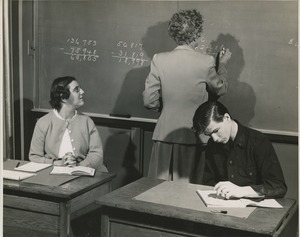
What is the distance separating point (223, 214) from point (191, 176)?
3.57ft

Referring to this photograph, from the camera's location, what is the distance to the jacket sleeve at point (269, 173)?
7.58 ft

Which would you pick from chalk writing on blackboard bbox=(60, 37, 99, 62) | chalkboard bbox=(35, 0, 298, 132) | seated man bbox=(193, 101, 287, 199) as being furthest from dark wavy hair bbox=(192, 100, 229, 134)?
chalk writing on blackboard bbox=(60, 37, 99, 62)

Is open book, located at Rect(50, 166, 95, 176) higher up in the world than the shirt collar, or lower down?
lower down

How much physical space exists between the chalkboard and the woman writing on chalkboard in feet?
1.86

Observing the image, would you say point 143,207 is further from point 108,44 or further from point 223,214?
point 108,44

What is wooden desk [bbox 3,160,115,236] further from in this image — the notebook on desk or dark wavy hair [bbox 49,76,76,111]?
dark wavy hair [bbox 49,76,76,111]

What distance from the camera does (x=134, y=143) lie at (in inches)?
163

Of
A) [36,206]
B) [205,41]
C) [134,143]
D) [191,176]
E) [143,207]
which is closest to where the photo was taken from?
[143,207]

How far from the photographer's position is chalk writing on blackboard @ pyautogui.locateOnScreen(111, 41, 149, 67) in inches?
159

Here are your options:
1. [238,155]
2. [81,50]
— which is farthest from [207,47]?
[238,155]

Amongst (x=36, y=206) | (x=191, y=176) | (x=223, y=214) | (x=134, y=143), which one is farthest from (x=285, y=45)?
(x=36, y=206)

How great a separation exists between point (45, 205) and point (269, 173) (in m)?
1.14

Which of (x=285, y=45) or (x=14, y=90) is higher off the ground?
(x=285, y=45)

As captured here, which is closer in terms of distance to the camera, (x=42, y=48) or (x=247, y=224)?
(x=247, y=224)
